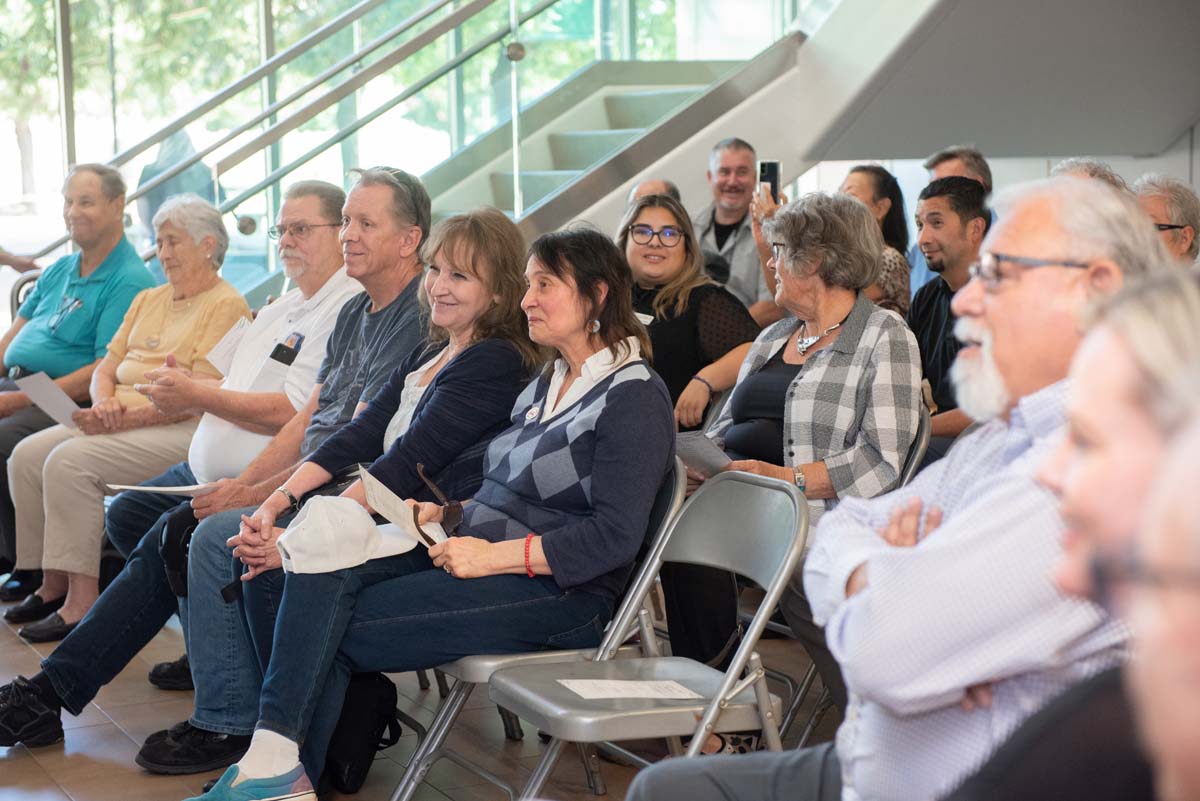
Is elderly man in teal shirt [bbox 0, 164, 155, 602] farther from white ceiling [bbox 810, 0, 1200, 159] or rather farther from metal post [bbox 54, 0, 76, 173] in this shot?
white ceiling [bbox 810, 0, 1200, 159]

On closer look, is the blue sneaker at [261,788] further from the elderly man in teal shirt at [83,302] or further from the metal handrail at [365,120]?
the metal handrail at [365,120]

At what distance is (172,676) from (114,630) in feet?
1.79

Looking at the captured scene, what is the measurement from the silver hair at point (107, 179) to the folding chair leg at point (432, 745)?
10.9 feet

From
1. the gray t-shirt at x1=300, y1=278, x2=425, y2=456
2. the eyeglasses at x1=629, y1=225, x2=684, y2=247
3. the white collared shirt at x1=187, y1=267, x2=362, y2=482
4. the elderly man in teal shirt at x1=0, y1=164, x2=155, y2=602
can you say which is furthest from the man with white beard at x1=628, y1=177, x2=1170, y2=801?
the elderly man in teal shirt at x1=0, y1=164, x2=155, y2=602

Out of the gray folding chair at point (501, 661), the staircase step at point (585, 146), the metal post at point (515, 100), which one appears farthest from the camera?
the staircase step at point (585, 146)

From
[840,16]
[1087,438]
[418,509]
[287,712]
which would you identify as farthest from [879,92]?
[1087,438]

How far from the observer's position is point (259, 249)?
5.75 m

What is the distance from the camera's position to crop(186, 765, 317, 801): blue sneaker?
252 cm

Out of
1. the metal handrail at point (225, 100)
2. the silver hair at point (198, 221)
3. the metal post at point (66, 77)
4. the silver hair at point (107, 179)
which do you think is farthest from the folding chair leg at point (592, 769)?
the metal post at point (66, 77)

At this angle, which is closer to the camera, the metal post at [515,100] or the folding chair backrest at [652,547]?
the folding chair backrest at [652,547]

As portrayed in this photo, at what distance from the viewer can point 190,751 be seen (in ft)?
9.87

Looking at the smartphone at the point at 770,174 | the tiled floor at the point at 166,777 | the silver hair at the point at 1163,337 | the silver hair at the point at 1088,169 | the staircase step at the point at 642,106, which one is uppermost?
the silver hair at the point at 1163,337

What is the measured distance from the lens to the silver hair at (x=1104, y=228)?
1.54m

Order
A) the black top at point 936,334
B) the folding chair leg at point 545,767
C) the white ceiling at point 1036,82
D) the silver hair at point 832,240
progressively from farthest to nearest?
the white ceiling at point 1036,82, the black top at point 936,334, the silver hair at point 832,240, the folding chair leg at point 545,767
